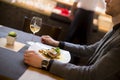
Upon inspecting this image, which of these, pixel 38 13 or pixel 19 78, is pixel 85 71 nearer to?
pixel 19 78

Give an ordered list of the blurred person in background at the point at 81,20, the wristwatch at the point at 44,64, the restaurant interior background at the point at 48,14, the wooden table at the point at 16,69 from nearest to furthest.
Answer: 1. the wooden table at the point at 16,69
2. the wristwatch at the point at 44,64
3. the blurred person in background at the point at 81,20
4. the restaurant interior background at the point at 48,14

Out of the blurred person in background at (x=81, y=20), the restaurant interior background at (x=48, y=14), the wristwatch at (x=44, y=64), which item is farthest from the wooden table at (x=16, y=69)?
the restaurant interior background at (x=48, y=14)

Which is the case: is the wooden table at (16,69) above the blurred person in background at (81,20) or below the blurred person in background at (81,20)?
above

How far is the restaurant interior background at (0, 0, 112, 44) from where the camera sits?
3424mm

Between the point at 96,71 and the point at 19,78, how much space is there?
16.5 inches

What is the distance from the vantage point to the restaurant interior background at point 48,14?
3.42 m

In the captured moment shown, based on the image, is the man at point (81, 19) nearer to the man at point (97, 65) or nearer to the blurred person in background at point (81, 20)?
the blurred person in background at point (81, 20)

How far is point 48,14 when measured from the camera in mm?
3486

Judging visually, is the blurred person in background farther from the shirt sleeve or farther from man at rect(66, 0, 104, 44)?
the shirt sleeve

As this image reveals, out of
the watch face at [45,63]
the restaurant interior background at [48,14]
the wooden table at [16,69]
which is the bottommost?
the restaurant interior background at [48,14]

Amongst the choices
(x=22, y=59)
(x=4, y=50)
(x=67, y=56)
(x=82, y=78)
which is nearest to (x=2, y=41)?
(x=4, y=50)

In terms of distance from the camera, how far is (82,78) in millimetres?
1214

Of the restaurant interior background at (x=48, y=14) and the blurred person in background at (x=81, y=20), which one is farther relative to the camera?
the restaurant interior background at (x=48, y=14)

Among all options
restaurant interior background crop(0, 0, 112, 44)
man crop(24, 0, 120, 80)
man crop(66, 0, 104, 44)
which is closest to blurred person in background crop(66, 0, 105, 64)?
man crop(66, 0, 104, 44)
